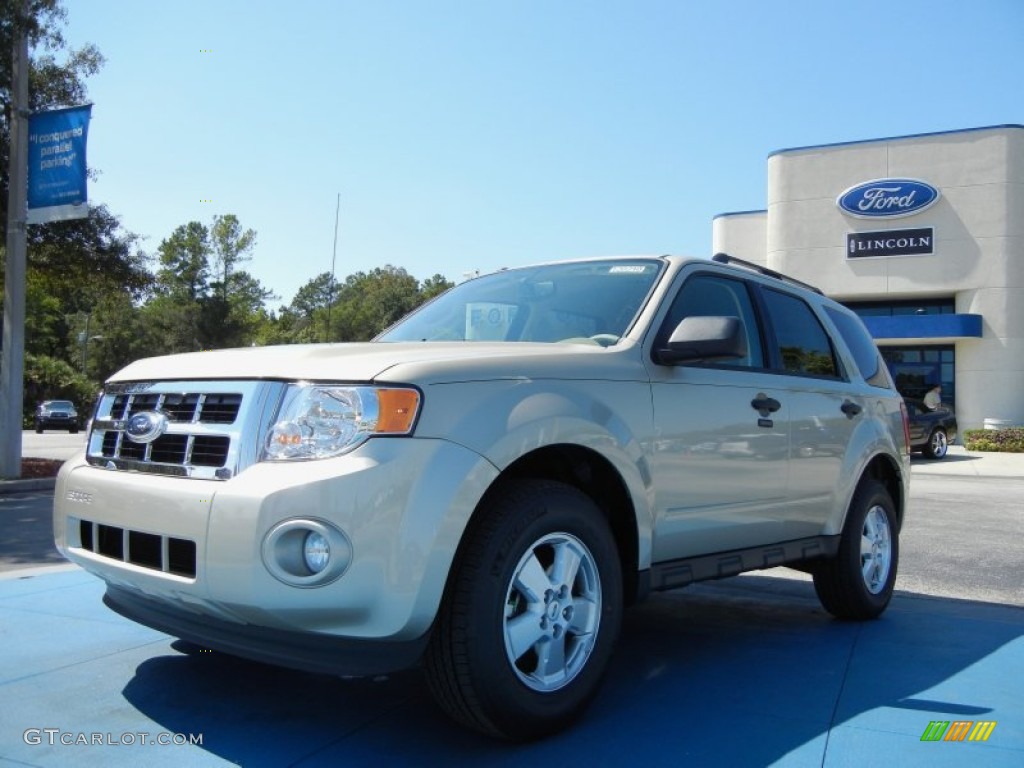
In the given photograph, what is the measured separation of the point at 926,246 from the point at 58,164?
26.3 m

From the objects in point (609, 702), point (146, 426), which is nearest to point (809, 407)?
point (609, 702)

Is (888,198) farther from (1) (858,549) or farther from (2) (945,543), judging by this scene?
(1) (858,549)

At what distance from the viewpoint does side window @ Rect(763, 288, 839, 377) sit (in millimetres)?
4742

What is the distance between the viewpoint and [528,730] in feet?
9.84

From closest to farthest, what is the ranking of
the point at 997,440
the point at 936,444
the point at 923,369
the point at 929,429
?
the point at 929,429, the point at 936,444, the point at 997,440, the point at 923,369

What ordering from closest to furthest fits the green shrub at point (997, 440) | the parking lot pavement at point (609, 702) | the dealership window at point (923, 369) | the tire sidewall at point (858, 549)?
the parking lot pavement at point (609, 702)
the tire sidewall at point (858, 549)
the green shrub at point (997, 440)
the dealership window at point (923, 369)

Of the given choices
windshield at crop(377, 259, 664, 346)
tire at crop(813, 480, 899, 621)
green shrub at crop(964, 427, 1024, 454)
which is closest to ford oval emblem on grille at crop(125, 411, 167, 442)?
windshield at crop(377, 259, 664, 346)

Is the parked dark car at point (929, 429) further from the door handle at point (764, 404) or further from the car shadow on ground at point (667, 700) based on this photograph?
the door handle at point (764, 404)

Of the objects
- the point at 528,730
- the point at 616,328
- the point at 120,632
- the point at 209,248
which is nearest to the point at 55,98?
the point at 120,632

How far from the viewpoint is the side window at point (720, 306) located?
407cm

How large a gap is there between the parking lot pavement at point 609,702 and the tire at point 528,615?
0.19 metres

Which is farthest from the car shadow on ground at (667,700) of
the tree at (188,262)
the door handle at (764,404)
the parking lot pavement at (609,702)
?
the tree at (188,262)

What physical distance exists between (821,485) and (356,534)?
9.50ft
